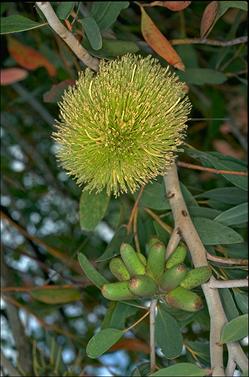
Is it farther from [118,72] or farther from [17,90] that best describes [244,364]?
[17,90]

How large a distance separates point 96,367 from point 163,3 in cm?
89

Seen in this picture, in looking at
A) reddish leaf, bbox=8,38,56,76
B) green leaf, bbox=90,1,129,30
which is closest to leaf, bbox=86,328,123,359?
green leaf, bbox=90,1,129,30

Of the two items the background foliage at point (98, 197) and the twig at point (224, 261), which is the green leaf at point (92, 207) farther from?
the twig at point (224, 261)

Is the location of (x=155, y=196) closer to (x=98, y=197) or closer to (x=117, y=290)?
(x=98, y=197)

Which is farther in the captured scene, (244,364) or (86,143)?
(86,143)

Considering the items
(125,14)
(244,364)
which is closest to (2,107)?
(125,14)

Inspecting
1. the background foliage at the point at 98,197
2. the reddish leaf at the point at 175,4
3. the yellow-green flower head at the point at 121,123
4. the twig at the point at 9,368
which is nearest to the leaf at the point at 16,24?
the background foliage at the point at 98,197

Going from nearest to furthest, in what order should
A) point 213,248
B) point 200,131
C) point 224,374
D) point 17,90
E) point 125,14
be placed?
point 224,374 < point 213,248 < point 125,14 < point 17,90 < point 200,131

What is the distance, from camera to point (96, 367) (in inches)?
69.7

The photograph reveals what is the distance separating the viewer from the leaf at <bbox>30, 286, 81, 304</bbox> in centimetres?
142

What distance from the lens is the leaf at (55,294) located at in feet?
4.66

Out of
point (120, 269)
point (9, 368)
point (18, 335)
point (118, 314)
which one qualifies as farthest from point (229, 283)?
point (18, 335)

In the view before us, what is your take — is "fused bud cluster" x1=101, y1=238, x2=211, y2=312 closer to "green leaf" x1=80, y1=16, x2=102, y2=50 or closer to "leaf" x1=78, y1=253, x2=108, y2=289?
"leaf" x1=78, y1=253, x2=108, y2=289

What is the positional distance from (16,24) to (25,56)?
541mm
